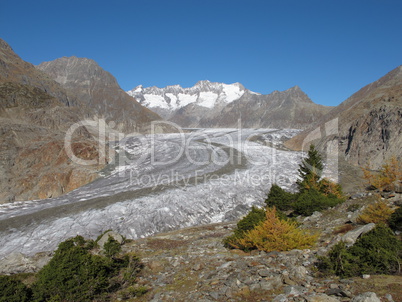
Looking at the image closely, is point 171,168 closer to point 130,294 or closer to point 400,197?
point 400,197


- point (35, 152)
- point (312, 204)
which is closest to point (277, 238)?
point (312, 204)

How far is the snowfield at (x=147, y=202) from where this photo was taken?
20750 millimetres

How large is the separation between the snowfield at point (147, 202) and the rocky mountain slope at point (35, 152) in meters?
4.63

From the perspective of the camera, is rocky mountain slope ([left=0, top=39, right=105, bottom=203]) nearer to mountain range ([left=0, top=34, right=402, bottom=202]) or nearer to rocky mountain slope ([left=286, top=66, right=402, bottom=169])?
mountain range ([left=0, top=34, right=402, bottom=202])

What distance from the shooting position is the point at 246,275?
781cm

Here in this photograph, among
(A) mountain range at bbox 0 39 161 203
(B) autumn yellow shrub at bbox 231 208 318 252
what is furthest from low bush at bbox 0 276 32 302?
(A) mountain range at bbox 0 39 161 203

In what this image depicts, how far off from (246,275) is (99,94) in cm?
14961

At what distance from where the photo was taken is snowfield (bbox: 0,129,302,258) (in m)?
Answer: 20.8

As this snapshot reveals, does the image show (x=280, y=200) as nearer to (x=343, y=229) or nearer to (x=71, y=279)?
(x=343, y=229)

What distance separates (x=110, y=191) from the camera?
30.2 m

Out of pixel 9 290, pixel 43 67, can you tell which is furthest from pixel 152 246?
pixel 43 67

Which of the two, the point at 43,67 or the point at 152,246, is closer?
the point at 152,246

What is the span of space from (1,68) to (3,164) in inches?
2252

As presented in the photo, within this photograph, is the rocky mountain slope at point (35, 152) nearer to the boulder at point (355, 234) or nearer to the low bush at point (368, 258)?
the boulder at point (355, 234)
